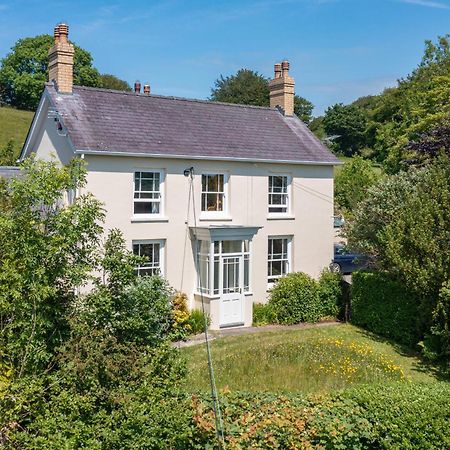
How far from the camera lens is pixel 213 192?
75.2ft

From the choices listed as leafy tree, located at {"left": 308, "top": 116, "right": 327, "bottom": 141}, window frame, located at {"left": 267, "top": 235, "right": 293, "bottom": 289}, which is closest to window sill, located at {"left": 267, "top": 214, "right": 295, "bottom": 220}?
window frame, located at {"left": 267, "top": 235, "right": 293, "bottom": 289}

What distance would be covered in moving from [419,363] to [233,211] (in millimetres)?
9358

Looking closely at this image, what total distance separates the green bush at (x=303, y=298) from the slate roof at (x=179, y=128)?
5.31 meters

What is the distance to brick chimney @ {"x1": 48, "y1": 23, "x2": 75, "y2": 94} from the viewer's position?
21516 millimetres

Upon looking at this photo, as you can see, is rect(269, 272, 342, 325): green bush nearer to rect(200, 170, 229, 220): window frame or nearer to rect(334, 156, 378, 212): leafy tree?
rect(200, 170, 229, 220): window frame

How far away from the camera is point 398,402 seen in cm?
1044

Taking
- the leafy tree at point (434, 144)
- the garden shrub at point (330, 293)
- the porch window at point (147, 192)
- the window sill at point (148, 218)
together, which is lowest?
the garden shrub at point (330, 293)

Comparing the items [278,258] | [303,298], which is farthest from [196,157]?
[303,298]

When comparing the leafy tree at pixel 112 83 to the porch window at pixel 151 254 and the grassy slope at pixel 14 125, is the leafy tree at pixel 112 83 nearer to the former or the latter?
the grassy slope at pixel 14 125

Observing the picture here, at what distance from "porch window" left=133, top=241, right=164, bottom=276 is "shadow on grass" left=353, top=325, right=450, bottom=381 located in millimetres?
8319

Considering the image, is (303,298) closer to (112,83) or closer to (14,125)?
(14,125)

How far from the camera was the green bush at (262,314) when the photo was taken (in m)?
23.2

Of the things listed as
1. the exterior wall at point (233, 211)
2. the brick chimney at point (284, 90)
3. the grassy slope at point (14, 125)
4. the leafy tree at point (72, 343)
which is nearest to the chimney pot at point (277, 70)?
the brick chimney at point (284, 90)

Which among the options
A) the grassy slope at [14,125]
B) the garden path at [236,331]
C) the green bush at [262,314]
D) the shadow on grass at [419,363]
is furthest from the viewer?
the grassy slope at [14,125]
